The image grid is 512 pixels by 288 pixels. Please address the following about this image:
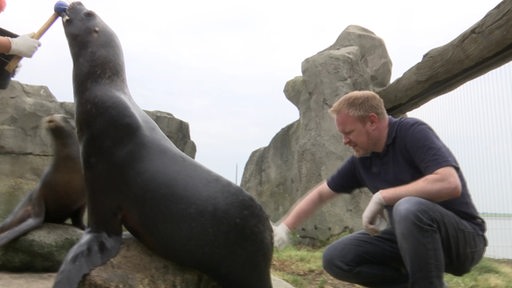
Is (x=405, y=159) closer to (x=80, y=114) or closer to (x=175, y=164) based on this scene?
(x=175, y=164)

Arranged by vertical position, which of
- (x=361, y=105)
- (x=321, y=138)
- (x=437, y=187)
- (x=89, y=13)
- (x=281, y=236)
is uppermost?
(x=89, y=13)

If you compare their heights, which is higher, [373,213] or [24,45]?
[24,45]

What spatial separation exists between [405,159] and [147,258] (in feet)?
4.63

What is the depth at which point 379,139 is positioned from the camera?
305 centimetres

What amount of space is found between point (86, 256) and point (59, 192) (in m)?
1.51

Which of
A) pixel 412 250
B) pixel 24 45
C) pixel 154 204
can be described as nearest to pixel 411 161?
pixel 412 250

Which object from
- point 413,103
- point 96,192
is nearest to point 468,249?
point 96,192

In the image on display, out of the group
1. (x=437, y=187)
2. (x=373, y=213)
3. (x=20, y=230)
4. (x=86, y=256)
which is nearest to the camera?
(x=86, y=256)

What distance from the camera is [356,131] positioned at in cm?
302

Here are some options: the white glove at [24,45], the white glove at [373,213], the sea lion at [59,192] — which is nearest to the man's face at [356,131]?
the white glove at [373,213]

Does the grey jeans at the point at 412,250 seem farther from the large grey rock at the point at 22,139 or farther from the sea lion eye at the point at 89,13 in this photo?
the large grey rock at the point at 22,139

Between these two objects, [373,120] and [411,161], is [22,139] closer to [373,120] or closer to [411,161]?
[373,120]

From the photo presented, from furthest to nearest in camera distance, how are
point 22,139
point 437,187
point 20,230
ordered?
1. point 22,139
2. point 20,230
3. point 437,187

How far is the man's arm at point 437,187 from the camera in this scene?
8.78ft
